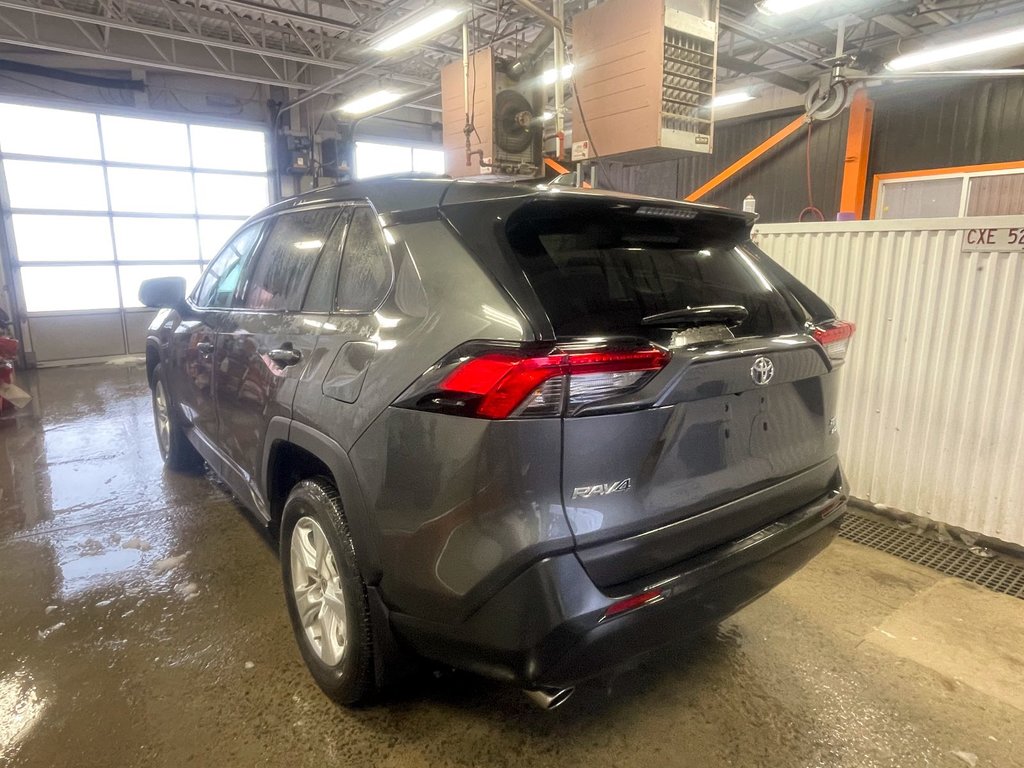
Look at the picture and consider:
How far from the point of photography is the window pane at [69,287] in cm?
948

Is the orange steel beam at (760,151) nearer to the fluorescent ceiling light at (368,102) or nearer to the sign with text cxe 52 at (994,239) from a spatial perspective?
the fluorescent ceiling light at (368,102)

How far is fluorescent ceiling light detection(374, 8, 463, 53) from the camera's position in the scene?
6258 mm

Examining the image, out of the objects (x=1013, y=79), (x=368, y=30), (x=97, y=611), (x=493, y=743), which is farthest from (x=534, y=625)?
(x=1013, y=79)

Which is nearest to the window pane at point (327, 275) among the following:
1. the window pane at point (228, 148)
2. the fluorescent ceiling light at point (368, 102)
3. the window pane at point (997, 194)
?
the fluorescent ceiling light at point (368, 102)

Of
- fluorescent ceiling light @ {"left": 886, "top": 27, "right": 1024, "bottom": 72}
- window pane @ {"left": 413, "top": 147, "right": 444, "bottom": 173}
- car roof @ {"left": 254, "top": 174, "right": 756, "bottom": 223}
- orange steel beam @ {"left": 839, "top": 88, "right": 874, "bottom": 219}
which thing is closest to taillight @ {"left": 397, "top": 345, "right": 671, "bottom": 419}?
car roof @ {"left": 254, "top": 174, "right": 756, "bottom": 223}

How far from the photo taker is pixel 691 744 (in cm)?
183

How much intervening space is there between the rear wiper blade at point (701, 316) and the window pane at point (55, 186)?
11.2m

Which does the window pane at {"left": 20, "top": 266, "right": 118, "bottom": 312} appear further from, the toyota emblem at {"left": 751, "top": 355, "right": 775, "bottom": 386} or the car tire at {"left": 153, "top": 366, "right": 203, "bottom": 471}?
the toyota emblem at {"left": 751, "top": 355, "right": 775, "bottom": 386}

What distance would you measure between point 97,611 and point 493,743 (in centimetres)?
183

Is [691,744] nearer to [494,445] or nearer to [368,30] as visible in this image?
[494,445]

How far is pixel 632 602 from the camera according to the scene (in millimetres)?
1410

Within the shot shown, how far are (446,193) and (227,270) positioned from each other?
1886mm

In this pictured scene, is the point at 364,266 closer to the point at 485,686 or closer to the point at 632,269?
the point at 632,269

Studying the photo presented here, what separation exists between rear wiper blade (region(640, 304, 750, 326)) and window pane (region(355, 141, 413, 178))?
38.5 feet
